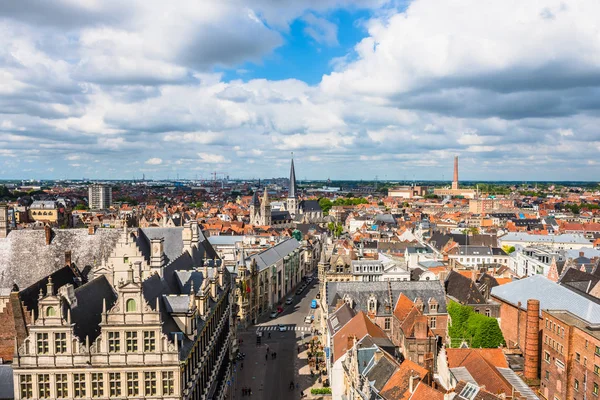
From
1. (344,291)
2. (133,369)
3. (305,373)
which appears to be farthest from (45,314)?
(344,291)

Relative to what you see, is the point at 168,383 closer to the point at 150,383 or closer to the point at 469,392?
the point at 150,383

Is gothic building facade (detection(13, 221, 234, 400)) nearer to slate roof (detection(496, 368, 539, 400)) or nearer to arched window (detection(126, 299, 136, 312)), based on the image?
arched window (detection(126, 299, 136, 312))

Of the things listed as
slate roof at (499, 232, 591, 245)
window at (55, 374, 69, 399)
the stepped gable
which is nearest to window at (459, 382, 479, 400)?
window at (55, 374, 69, 399)

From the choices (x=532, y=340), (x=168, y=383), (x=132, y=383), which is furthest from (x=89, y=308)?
(x=532, y=340)

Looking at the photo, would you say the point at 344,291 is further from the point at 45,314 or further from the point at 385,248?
the point at 385,248

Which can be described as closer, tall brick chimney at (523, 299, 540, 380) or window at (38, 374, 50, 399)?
window at (38, 374, 50, 399)

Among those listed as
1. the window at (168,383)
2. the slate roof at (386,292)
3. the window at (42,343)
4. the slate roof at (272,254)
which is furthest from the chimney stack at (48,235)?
the slate roof at (272,254)

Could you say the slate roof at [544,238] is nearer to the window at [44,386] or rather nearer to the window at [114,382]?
the window at [114,382]
